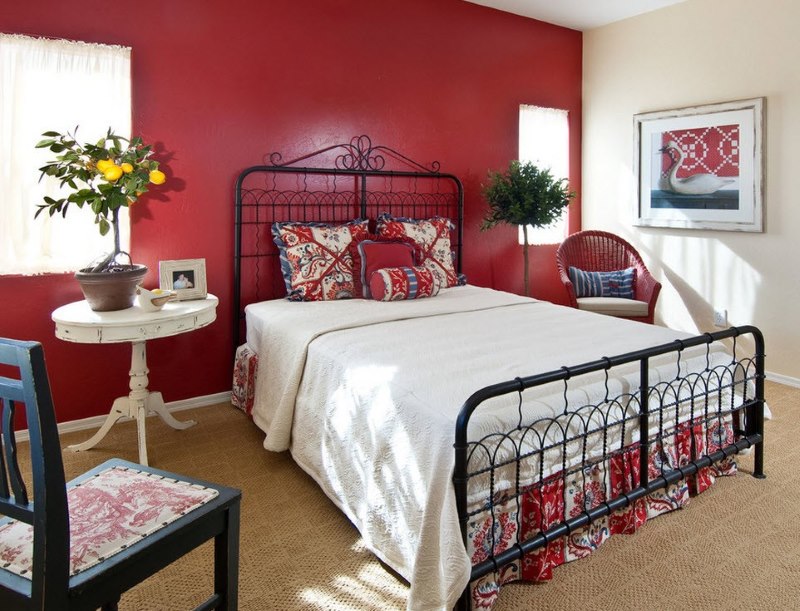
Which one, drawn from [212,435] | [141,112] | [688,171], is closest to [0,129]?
[141,112]

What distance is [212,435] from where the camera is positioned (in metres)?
3.11

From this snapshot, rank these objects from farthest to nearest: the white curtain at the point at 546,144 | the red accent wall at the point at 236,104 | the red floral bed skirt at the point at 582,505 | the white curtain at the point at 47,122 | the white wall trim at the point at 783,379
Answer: the white curtain at the point at 546,144
the white wall trim at the point at 783,379
the red accent wall at the point at 236,104
the white curtain at the point at 47,122
the red floral bed skirt at the point at 582,505

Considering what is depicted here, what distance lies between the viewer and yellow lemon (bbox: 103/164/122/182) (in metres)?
2.64

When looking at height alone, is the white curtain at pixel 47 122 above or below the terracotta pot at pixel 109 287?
above

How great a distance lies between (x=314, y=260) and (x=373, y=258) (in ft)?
1.12

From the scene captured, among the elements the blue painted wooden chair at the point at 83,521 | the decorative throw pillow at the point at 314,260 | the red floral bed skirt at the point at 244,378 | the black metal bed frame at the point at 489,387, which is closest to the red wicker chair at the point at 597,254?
the black metal bed frame at the point at 489,387

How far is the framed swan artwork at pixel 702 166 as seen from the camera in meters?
3.96

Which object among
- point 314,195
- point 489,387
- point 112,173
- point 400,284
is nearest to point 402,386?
point 489,387

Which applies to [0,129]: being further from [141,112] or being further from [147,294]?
[147,294]

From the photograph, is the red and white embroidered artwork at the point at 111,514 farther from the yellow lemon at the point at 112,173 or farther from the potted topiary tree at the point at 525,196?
the potted topiary tree at the point at 525,196

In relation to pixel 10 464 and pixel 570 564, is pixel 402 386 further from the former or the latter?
pixel 10 464

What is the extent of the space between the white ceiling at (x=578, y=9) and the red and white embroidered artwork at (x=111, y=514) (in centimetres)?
405

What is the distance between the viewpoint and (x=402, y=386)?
77.6 inches

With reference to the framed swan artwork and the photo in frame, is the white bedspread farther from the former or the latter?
the framed swan artwork
